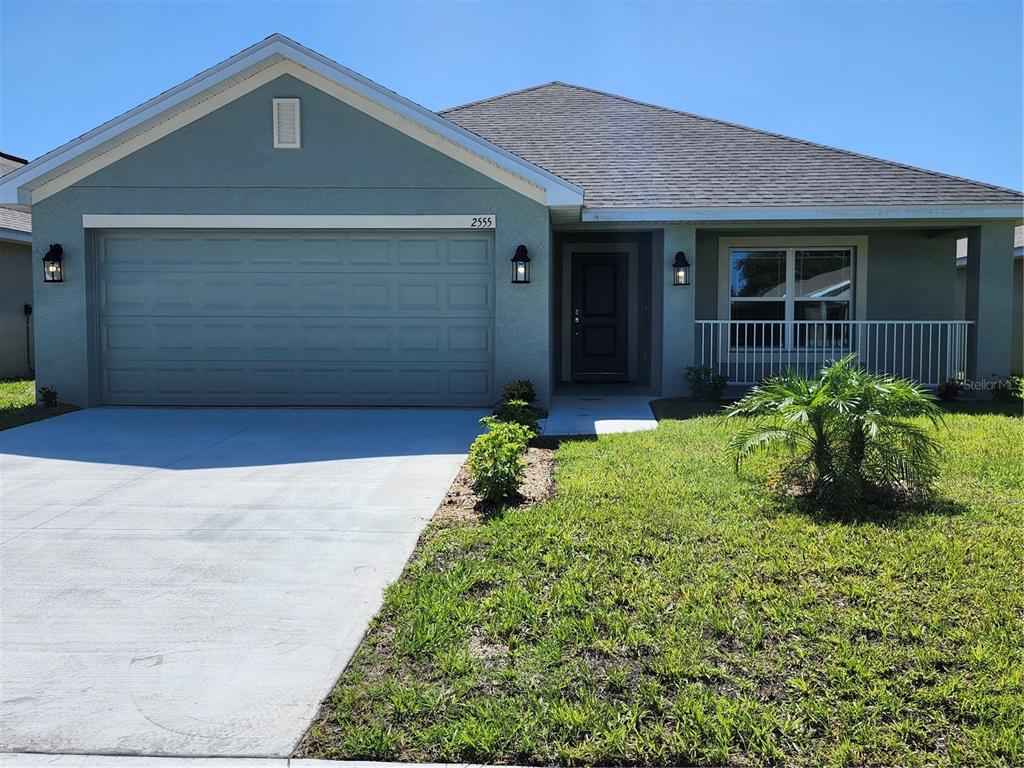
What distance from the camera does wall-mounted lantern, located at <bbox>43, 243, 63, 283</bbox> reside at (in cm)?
1070

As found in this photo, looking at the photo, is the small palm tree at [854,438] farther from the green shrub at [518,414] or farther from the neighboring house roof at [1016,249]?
the neighboring house roof at [1016,249]

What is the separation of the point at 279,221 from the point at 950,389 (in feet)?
32.5

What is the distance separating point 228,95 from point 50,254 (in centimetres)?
325

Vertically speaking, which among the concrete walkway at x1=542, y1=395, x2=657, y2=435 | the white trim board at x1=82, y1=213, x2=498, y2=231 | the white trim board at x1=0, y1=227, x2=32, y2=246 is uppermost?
the white trim board at x1=0, y1=227, x2=32, y2=246

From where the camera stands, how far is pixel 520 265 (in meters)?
10.5

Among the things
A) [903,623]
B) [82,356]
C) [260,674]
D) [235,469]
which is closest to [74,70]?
[82,356]

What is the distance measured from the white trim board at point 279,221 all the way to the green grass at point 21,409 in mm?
2554

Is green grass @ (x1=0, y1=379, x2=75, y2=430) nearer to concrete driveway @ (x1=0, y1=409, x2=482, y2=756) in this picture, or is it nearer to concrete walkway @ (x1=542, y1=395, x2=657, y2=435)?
concrete driveway @ (x1=0, y1=409, x2=482, y2=756)

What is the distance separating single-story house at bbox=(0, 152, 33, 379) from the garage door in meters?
6.70

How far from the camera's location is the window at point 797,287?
13023mm

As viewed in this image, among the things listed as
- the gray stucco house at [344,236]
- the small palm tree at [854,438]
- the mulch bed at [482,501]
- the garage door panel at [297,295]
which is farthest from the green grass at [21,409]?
the small palm tree at [854,438]

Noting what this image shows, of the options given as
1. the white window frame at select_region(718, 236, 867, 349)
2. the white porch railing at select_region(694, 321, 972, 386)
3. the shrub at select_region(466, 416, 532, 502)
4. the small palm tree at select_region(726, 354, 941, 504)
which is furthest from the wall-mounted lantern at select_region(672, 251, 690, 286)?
the shrub at select_region(466, 416, 532, 502)

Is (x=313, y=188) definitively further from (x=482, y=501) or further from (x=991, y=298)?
(x=991, y=298)

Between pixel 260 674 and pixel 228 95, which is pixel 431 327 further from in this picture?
pixel 260 674
